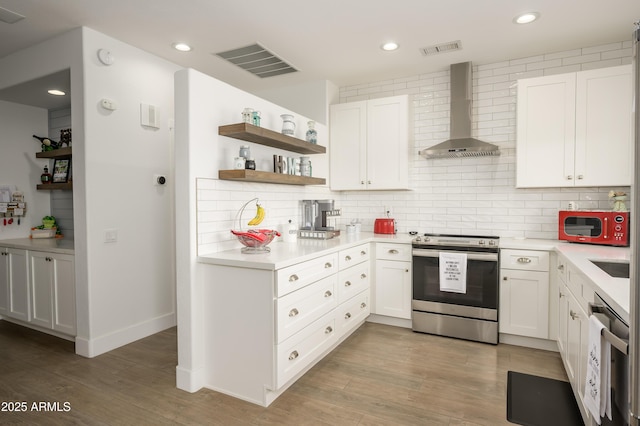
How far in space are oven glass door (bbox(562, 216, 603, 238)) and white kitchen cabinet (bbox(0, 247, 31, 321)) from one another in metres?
5.18

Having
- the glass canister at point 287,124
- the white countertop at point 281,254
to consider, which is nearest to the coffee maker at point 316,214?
the white countertop at point 281,254

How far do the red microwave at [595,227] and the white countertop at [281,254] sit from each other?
1.87 metres

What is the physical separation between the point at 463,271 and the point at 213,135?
251cm

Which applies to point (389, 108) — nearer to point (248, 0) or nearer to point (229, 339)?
point (248, 0)

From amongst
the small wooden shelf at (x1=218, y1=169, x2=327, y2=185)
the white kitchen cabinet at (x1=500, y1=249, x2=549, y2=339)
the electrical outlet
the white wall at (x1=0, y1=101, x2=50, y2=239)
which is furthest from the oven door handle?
the white wall at (x1=0, y1=101, x2=50, y2=239)

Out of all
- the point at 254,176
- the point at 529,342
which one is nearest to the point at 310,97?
the point at 254,176

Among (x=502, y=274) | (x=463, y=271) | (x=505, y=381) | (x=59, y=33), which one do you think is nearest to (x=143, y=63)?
(x=59, y=33)

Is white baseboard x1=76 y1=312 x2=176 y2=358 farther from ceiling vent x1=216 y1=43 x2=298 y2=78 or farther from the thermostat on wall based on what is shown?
ceiling vent x1=216 y1=43 x2=298 y2=78

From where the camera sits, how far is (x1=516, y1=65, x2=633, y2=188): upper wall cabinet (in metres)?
3.20

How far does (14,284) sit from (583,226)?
553 centimetres

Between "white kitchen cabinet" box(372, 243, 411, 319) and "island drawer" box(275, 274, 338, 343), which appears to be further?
"white kitchen cabinet" box(372, 243, 411, 319)

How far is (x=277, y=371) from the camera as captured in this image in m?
2.34

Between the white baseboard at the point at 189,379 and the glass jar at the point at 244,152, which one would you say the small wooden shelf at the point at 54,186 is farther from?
the white baseboard at the point at 189,379

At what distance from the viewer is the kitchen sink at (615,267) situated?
2.46m
